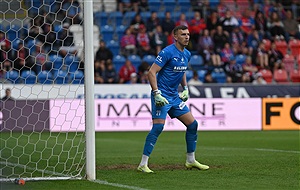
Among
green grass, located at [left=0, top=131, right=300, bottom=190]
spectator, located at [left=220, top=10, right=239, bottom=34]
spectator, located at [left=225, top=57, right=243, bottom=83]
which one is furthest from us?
spectator, located at [left=220, top=10, right=239, bottom=34]

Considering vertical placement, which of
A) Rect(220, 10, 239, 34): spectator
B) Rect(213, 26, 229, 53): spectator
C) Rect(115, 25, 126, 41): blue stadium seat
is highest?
Rect(220, 10, 239, 34): spectator

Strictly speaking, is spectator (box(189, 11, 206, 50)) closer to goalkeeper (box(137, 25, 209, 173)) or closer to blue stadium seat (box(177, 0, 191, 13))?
blue stadium seat (box(177, 0, 191, 13))

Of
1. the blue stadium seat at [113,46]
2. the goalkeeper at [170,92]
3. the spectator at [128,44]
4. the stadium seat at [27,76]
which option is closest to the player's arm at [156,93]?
the goalkeeper at [170,92]

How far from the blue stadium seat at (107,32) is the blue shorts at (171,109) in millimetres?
16227

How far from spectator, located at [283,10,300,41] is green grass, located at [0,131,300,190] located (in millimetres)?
9458

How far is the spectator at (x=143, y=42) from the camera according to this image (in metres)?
26.0

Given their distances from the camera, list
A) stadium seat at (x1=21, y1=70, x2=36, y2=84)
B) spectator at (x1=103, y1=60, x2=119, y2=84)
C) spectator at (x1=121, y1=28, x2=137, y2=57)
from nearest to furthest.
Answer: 1. stadium seat at (x1=21, y1=70, x2=36, y2=84)
2. spectator at (x1=103, y1=60, x2=119, y2=84)
3. spectator at (x1=121, y1=28, x2=137, y2=57)

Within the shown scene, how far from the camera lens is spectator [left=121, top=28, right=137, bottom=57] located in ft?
85.7

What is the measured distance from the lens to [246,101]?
2280 cm

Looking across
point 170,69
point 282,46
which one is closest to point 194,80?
point 282,46

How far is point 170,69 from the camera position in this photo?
10664 mm

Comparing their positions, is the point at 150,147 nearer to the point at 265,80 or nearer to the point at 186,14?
the point at 265,80

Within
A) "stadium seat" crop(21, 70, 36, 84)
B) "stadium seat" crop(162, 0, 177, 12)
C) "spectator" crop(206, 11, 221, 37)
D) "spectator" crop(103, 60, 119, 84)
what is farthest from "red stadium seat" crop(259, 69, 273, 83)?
"stadium seat" crop(21, 70, 36, 84)

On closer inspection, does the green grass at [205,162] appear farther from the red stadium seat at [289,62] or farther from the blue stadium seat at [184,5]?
the blue stadium seat at [184,5]
